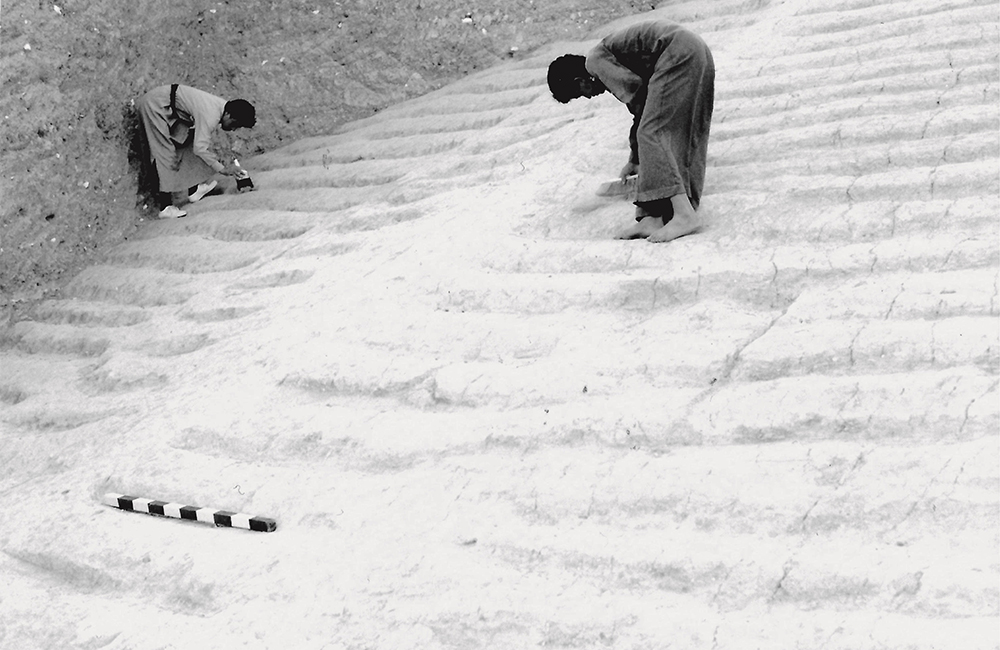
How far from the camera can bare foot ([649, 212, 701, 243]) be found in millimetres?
3359

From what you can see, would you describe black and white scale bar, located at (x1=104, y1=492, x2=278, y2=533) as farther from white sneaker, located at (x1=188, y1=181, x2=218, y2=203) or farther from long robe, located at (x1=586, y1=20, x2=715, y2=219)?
white sneaker, located at (x1=188, y1=181, x2=218, y2=203)

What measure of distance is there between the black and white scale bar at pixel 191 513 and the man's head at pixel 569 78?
163 centimetres

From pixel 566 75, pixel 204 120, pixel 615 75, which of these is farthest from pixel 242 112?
pixel 615 75

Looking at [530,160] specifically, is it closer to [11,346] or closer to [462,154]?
[462,154]

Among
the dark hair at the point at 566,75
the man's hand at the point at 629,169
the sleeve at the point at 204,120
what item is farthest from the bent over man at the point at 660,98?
the sleeve at the point at 204,120

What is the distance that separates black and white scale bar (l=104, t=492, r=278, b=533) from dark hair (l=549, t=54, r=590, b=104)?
1.63 metres

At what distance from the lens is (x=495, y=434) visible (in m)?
2.85

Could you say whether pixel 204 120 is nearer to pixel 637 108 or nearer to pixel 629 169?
pixel 629 169

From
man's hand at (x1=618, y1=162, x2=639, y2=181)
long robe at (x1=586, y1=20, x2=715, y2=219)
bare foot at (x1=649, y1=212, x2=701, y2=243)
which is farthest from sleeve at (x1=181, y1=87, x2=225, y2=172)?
bare foot at (x1=649, y1=212, x2=701, y2=243)

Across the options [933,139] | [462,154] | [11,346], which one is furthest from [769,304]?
[11,346]

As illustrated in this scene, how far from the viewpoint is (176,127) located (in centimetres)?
526

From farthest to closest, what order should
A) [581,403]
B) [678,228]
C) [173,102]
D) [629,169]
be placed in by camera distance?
[173,102] → [629,169] → [678,228] → [581,403]

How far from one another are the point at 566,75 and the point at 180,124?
253cm

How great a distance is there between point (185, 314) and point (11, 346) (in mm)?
1009
